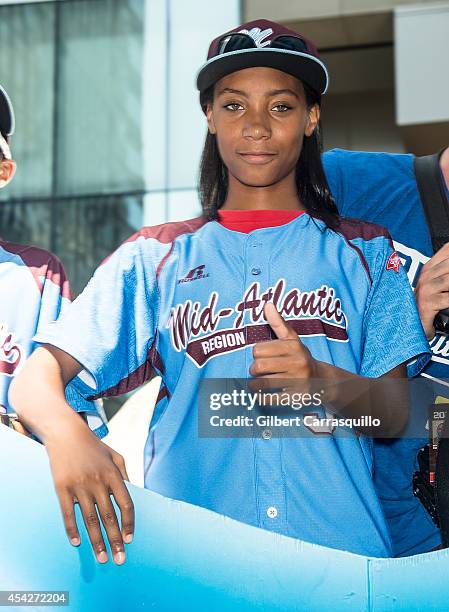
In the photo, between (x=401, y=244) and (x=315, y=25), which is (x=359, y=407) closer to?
(x=401, y=244)

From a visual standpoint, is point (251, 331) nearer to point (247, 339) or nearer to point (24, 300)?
point (247, 339)

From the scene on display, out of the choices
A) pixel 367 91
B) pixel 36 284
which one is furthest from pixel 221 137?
pixel 367 91

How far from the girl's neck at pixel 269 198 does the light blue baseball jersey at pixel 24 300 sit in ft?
1.14

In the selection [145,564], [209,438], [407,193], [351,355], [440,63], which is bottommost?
[145,564]

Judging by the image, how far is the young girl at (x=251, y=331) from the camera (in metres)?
1.50

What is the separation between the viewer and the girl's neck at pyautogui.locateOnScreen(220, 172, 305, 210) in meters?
1.84

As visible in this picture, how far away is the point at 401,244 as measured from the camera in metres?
2.07

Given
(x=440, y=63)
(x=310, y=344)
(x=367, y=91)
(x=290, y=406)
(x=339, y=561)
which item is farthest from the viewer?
(x=367, y=91)

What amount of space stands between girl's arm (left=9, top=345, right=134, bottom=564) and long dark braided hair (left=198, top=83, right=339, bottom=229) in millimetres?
443

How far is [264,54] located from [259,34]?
0.18ft

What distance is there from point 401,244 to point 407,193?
15 centimetres

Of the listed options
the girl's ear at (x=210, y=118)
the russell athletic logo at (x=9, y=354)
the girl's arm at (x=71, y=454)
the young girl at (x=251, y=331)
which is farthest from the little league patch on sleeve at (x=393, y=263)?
the russell athletic logo at (x=9, y=354)

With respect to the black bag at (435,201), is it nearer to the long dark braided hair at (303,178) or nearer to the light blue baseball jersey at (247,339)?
the light blue baseball jersey at (247,339)

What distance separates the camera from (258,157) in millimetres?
1795
